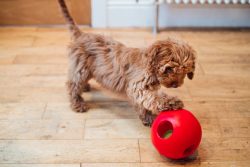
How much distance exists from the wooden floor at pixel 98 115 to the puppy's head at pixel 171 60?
383 millimetres

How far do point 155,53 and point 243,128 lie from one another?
693 millimetres

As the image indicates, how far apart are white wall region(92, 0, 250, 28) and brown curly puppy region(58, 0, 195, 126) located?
104 cm

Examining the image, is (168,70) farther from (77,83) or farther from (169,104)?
(77,83)

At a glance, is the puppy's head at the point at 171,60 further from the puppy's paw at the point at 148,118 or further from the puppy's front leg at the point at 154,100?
the puppy's paw at the point at 148,118

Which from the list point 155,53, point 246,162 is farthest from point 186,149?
point 155,53

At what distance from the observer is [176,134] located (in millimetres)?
1649

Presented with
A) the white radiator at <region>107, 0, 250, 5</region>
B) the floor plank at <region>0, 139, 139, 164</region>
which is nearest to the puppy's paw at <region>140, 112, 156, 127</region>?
the floor plank at <region>0, 139, 139, 164</region>

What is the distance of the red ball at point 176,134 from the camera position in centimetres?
166

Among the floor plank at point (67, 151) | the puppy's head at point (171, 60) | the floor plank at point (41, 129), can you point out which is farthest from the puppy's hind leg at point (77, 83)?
the puppy's head at point (171, 60)

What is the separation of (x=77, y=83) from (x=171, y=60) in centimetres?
64

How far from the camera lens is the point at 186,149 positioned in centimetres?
170

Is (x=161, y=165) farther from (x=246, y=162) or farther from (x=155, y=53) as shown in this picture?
(x=155, y=53)

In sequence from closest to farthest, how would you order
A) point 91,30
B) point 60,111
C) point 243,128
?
1. point 243,128
2. point 60,111
3. point 91,30

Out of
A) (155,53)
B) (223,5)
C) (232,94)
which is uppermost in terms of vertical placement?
(155,53)
